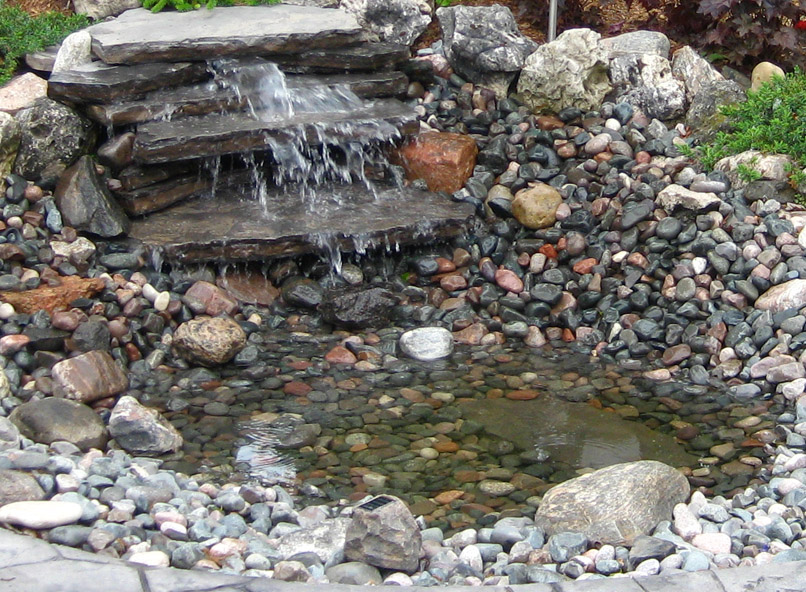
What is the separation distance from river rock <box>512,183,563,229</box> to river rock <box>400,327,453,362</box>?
3.36ft

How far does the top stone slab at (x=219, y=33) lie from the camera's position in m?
6.13

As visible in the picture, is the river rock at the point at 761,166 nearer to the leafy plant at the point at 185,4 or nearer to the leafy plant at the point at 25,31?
the leafy plant at the point at 185,4

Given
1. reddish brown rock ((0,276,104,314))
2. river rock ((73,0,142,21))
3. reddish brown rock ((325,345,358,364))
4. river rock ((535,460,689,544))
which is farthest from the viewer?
river rock ((73,0,142,21))

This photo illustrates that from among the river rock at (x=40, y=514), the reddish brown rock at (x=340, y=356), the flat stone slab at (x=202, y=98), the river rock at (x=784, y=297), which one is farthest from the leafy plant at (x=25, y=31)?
the river rock at (x=784, y=297)

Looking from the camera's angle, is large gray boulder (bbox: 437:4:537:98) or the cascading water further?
large gray boulder (bbox: 437:4:537:98)

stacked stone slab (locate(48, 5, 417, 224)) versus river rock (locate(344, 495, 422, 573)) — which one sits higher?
stacked stone slab (locate(48, 5, 417, 224))

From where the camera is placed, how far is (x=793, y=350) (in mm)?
4938

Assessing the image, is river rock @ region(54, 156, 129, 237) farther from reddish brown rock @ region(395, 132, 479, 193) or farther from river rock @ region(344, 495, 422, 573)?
river rock @ region(344, 495, 422, 573)

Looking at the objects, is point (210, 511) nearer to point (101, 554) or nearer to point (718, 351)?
point (101, 554)

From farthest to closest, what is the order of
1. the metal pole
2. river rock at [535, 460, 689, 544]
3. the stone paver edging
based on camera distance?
the metal pole
river rock at [535, 460, 689, 544]
the stone paver edging

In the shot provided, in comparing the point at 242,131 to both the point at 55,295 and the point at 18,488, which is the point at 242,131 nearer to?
the point at 55,295

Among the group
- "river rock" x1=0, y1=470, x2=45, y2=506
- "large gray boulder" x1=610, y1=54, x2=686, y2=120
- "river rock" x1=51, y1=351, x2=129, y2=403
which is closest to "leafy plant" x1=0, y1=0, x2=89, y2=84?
"river rock" x1=51, y1=351, x2=129, y2=403

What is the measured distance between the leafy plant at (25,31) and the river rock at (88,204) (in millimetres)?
1049

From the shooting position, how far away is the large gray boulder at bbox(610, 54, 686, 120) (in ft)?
21.4
